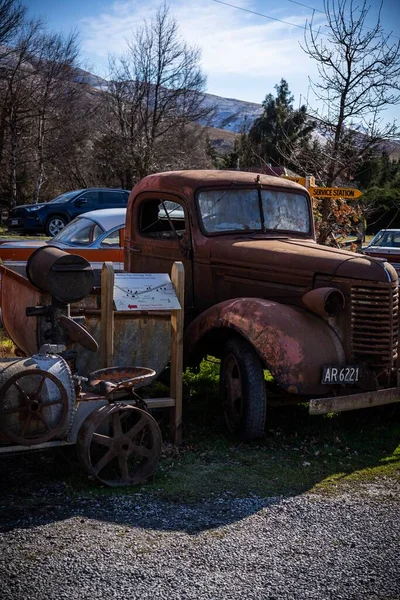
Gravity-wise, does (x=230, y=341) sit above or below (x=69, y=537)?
above

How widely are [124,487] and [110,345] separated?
3.46 feet

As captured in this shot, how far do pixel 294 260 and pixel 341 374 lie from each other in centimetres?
100

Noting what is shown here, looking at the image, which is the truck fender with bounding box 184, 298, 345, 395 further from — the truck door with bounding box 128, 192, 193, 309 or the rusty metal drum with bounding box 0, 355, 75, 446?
the rusty metal drum with bounding box 0, 355, 75, 446

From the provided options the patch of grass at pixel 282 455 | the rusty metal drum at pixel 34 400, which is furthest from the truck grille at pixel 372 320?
the rusty metal drum at pixel 34 400

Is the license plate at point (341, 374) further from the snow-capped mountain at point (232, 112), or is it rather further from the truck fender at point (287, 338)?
the snow-capped mountain at point (232, 112)

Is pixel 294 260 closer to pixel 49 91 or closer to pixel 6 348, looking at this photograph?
pixel 6 348

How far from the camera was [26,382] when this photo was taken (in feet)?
13.5

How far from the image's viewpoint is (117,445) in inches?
174

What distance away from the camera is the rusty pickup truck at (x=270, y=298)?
5098 mm

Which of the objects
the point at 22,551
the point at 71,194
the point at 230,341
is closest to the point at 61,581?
the point at 22,551

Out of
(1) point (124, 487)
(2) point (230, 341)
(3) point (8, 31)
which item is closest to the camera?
(1) point (124, 487)

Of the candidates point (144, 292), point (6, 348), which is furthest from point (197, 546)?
point (6, 348)

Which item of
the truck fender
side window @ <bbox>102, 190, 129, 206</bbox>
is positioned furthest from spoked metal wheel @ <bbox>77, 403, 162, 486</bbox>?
side window @ <bbox>102, 190, 129, 206</bbox>

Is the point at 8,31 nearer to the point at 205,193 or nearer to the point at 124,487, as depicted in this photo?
the point at 205,193
